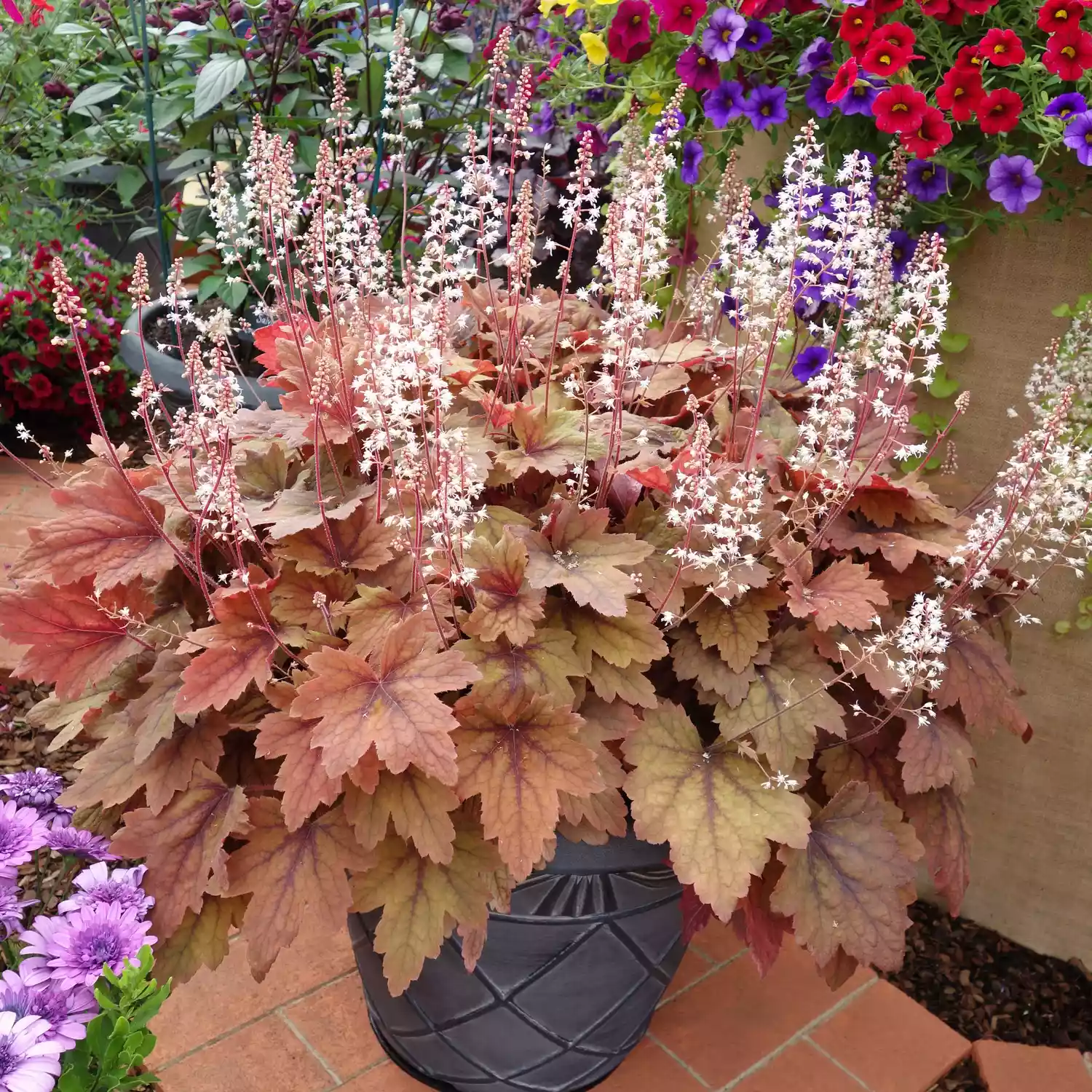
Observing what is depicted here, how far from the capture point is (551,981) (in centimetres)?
156

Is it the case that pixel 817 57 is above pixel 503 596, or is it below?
above

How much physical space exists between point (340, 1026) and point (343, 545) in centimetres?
94

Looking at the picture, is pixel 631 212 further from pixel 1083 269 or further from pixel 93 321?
pixel 93 321

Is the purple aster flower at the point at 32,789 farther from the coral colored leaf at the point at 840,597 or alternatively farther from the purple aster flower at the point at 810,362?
the purple aster flower at the point at 810,362

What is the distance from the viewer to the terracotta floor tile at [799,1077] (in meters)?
1.83

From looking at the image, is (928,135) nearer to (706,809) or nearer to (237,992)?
(706,809)

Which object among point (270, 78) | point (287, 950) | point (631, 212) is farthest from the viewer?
point (270, 78)

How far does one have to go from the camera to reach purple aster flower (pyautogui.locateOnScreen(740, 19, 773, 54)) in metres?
1.91

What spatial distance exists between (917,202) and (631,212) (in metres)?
0.84

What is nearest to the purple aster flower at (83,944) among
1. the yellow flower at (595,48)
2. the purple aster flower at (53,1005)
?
the purple aster flower at (53,1005)

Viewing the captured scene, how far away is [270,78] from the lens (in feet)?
9.91

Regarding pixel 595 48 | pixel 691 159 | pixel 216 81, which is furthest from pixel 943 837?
pixel 216 81

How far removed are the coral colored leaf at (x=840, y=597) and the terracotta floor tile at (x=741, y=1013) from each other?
0.86m

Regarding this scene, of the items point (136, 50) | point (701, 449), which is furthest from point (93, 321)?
point (701, 449)
